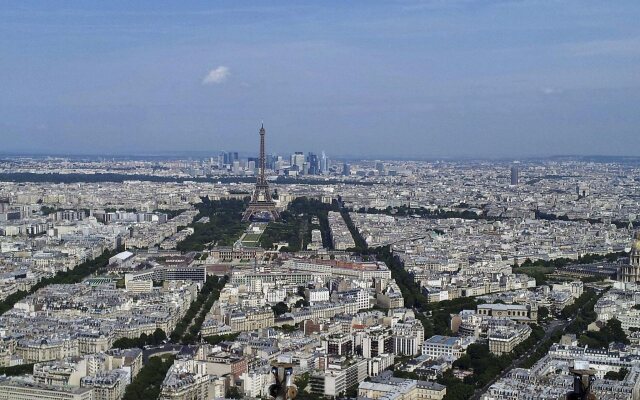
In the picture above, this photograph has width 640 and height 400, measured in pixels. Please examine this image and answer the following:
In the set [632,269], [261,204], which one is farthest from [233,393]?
[261,204]

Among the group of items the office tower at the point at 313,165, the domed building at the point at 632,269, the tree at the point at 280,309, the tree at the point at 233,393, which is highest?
the office tower at the point at 313,165

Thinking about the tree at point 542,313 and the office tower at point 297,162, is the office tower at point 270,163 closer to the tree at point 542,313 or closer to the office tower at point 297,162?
the office tower at point 297,162

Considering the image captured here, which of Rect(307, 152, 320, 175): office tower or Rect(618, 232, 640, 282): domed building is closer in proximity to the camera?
Rect(618, 232, 640, 282): domed building

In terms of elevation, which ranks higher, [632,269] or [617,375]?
[632,269]

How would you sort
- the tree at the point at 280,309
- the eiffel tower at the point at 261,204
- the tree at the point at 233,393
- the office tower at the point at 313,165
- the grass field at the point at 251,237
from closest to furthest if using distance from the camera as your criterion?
the tree at the point at 233,393 → the tree at the point at 280,309 → the grass field at the point at 251,237 → the eiffel tower at the point at 261,204 → the office tower at the point at 313,165

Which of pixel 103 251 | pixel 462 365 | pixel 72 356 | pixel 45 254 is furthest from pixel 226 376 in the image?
pixel 103 251

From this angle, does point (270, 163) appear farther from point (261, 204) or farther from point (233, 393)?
point (233, 393)

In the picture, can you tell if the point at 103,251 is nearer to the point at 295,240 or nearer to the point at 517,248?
the point at 295,240

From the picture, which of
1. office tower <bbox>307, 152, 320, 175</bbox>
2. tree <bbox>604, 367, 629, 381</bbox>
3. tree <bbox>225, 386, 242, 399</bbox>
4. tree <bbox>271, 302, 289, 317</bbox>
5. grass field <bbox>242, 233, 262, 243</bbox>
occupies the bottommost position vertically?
tree <bbox>225, 386, 242, 399</bbox>

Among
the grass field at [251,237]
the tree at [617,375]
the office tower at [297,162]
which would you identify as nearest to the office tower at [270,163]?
the office tower at [297,162]

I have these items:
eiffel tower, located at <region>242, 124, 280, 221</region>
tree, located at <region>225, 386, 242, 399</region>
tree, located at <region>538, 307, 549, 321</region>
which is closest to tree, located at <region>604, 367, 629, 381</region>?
tree, located at <region>538, 307, 549, 321</region>

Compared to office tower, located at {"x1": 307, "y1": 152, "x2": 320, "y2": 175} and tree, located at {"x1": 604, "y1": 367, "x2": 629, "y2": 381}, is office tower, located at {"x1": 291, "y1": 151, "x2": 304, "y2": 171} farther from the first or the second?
tree, located at {"x1": 604, "y1": 367, "x2": 629, "y2": 381}
